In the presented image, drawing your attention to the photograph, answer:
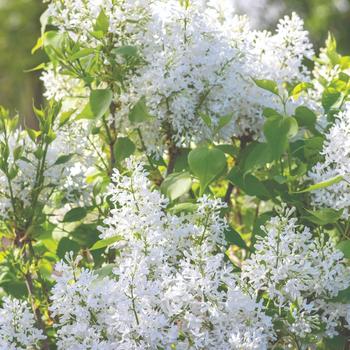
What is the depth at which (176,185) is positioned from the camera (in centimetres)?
144

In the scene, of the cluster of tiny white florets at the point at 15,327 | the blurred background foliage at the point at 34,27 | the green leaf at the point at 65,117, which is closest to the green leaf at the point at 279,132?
the green leaf at the point at 65,117

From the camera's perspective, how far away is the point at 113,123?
5.47ft

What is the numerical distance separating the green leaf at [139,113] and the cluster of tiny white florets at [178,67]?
0.02 metres

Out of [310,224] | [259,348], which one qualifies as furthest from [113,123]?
[259,348]

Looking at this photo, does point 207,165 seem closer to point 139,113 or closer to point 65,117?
point 139,113

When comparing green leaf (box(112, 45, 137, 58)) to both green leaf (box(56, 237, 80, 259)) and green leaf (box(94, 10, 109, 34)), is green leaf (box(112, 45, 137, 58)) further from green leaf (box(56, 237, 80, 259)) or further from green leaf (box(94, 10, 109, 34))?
green leaf (box(56, 237, 80, 259))

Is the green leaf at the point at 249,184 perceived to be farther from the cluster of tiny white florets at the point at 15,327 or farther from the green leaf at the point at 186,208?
the cluster of tiny white florets at the point at 15,327

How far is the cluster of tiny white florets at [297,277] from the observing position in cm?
126

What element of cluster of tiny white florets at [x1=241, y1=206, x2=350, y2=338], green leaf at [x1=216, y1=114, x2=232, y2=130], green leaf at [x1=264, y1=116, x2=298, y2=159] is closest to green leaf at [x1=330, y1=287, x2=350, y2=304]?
cluster of tiny white florets at [x1=241, y1=206, x2=350, y2=338]

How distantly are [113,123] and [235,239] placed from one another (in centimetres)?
40

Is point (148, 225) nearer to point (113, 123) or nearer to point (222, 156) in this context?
point (222, 156)

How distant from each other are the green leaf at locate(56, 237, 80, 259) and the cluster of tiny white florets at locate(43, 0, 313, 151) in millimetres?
256

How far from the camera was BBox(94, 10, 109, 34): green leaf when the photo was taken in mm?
1463

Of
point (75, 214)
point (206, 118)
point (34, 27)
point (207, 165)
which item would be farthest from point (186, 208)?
point (34, 27)
